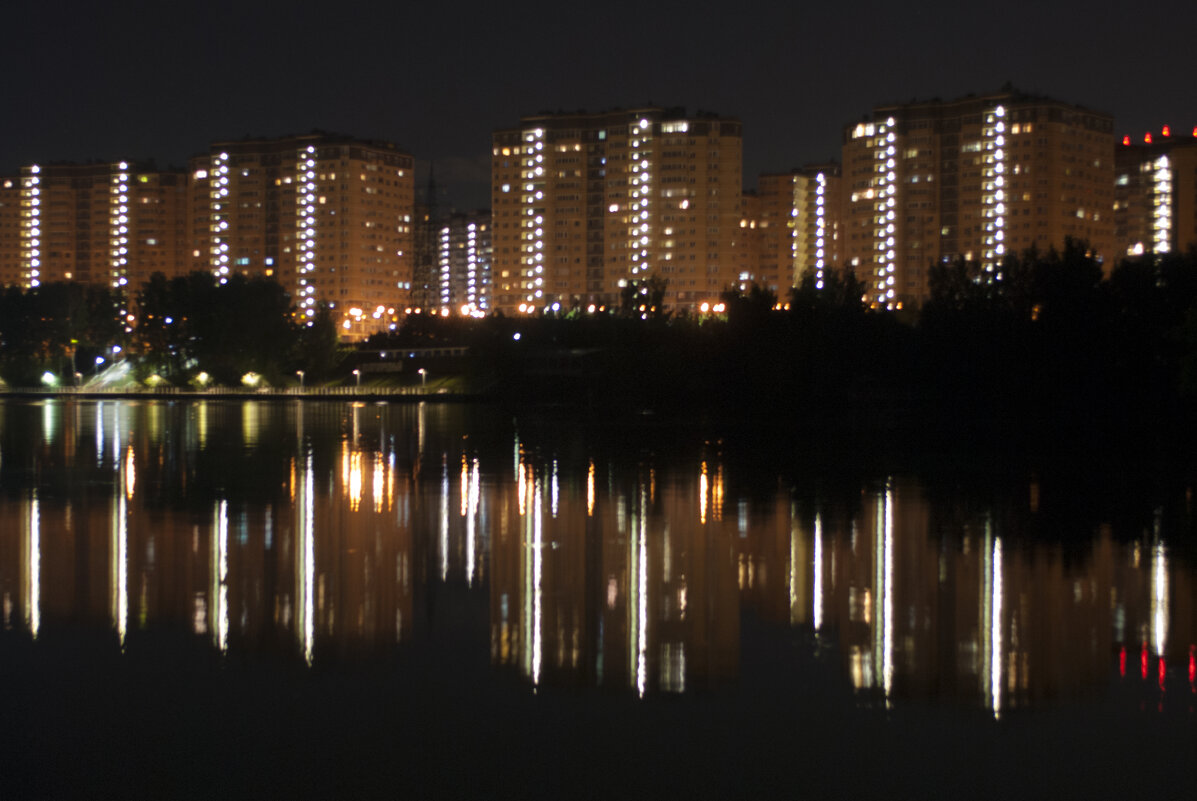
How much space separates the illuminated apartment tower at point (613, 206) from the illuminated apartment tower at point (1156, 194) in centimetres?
3874

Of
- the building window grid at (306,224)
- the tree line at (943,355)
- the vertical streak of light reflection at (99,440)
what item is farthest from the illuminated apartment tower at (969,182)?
the vertical streak of light reflection at (99,440)

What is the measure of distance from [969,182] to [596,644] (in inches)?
4384

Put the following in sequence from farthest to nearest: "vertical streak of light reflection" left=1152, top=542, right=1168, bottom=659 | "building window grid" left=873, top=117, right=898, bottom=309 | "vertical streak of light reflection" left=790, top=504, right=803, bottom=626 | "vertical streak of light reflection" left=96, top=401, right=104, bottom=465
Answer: "building window grid" left=873, top=117, right=898, bottom=309
"vertical streak of light reflection" left=96, top=401, right=104, bottom=465
"vertical streak of light reflection" left=790, top=504, right=803, bottom=626
"vertical streak of light reflection" left=1152, top=542, right=1168, bottom=659

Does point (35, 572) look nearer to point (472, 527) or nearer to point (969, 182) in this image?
point (472, 527)

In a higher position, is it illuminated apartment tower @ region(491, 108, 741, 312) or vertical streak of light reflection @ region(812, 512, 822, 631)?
illuminated apartment tower @ region(491, 108, 741, 312)

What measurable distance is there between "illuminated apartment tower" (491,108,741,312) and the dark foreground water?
10507cm

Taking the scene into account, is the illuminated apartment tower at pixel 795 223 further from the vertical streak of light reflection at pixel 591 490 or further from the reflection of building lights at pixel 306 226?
the vertical streak of light reflection at pixel 591 490

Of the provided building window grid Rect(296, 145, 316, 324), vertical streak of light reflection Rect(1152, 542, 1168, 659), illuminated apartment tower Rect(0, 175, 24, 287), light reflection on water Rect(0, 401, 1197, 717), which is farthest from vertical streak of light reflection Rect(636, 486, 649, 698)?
illuminated apartment tower Rect(0, 175, 24, 287)

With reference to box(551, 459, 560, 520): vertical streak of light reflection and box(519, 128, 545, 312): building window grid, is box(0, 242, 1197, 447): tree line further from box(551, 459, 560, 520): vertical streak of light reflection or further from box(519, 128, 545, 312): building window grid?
box(519, 128, 545, 312): building window grid

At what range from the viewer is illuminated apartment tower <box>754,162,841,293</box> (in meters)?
130

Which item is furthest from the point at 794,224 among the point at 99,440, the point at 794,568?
the point at 794,568

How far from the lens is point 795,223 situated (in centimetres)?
13262

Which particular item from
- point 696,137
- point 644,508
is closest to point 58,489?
point 644,508

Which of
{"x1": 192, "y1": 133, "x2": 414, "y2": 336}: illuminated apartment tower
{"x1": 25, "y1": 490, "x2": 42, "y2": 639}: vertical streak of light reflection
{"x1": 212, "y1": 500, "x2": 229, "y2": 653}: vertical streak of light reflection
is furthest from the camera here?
{"x1": 192, "y1": 133, "x2": 414, "y2": 336}: illuminated apartment tower
